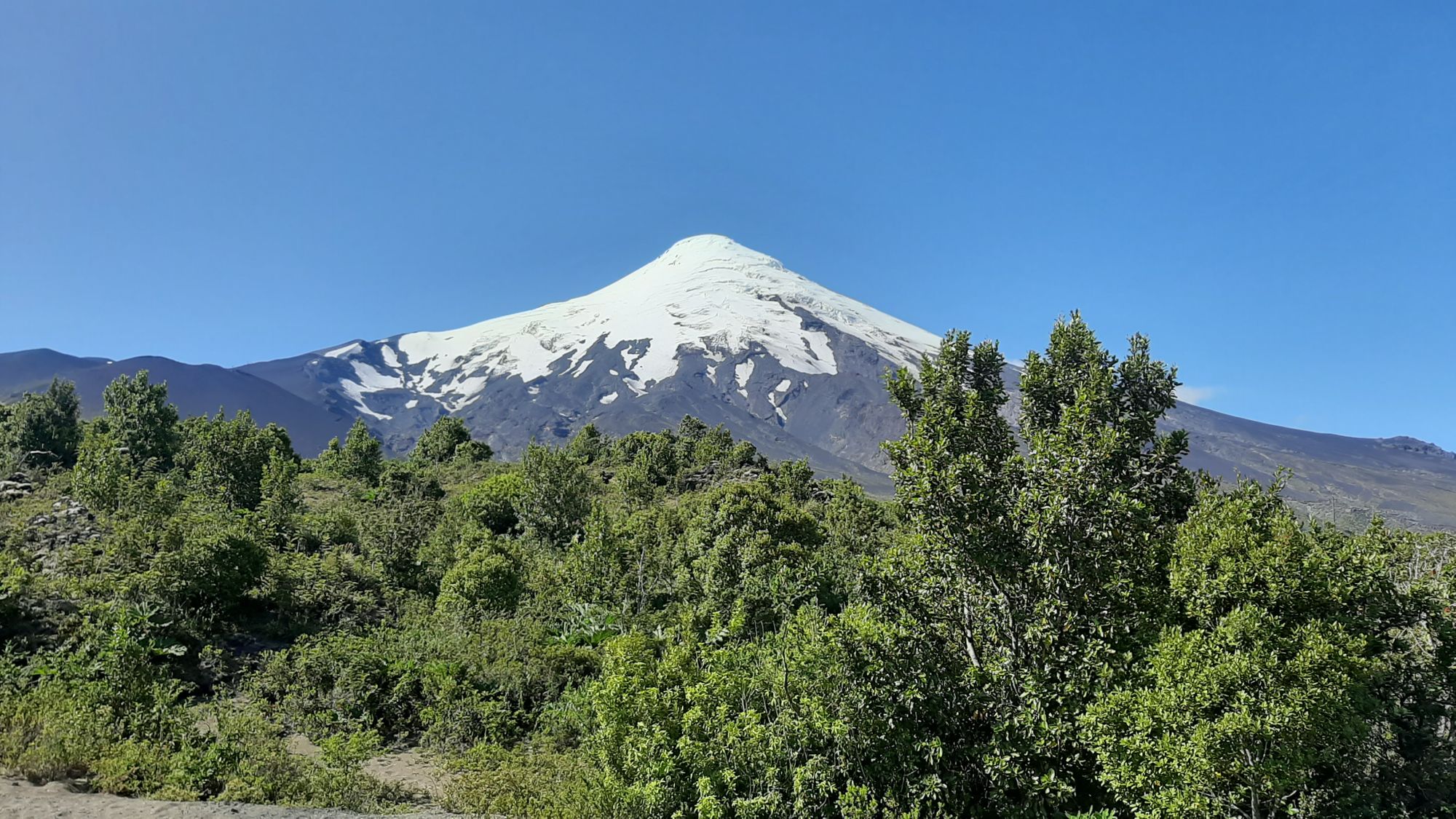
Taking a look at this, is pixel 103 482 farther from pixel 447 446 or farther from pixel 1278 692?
pixel 447 446

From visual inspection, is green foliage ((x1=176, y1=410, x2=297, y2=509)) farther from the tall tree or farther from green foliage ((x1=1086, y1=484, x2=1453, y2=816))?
green foliage ((x1=1086, y1=484, x2=1453, y2=816))

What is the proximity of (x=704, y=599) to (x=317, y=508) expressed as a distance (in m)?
27.0

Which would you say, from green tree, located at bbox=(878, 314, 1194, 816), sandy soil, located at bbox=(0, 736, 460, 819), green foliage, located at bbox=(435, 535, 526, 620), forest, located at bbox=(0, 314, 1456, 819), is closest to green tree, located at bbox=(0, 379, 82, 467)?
forest, located at bbox=(0, 314, 1456, 819)

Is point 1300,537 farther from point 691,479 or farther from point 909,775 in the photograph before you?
point 691,479

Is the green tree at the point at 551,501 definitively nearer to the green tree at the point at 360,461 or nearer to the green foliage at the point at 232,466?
the green foliage at the point at 232,466

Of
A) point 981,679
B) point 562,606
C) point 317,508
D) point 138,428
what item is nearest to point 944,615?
point 981,679

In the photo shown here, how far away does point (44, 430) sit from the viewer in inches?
1490

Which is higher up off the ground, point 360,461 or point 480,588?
point 360,461

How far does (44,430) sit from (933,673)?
48466 mm

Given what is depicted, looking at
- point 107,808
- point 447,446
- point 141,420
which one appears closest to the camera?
point 107,808

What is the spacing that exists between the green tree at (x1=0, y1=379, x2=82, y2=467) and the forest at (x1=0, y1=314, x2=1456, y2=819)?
24.7 meters

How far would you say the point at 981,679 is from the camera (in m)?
9.02

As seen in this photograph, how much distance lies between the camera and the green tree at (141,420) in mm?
38125

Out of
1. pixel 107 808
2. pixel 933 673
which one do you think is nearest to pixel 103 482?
pixel 107 808
